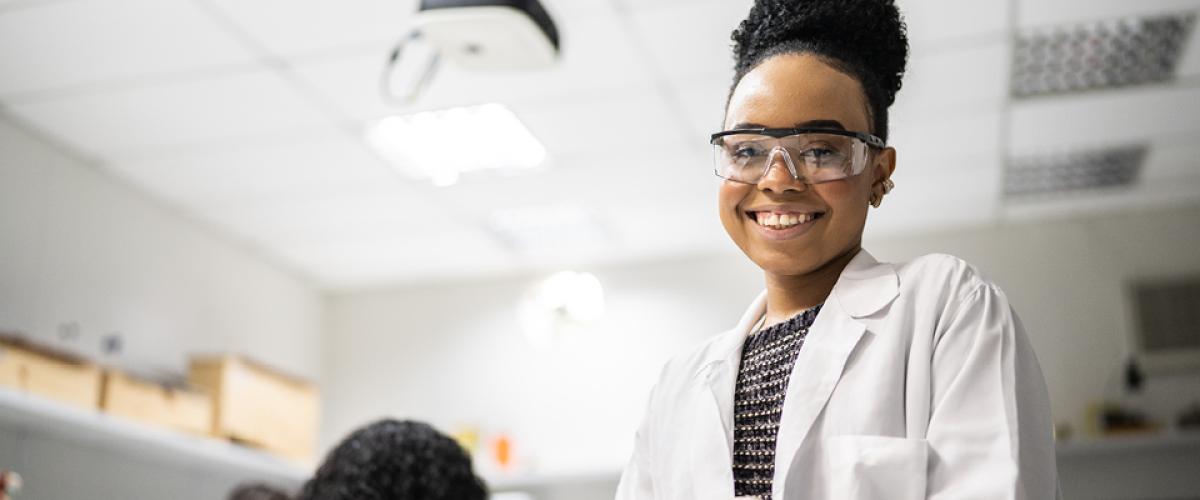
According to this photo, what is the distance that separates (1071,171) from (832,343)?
3.76 metres

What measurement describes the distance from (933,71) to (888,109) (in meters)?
2.55

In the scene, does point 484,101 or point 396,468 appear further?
point 484,101

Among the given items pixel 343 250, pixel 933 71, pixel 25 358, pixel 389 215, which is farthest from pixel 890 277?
pixel 343 250

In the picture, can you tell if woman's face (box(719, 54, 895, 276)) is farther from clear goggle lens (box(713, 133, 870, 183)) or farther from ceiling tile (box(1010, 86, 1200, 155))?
ceiling tile (box(1010, 86, 1200, 155))

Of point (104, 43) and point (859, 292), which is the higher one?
point (104, 43)

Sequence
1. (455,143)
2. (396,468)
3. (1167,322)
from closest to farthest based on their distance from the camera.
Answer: (396,468)
(455,143)
(1167,322)

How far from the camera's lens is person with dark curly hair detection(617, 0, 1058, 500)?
2.94 ft

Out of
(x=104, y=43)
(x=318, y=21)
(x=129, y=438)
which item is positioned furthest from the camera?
(x=129, y=438)

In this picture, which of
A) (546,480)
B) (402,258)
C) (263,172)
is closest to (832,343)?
(263,172)

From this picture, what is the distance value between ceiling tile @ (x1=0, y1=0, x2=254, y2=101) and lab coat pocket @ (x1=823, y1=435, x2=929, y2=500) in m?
2.68

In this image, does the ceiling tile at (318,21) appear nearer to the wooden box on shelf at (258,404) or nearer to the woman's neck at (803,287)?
the wooden box on shelf at (258,404)

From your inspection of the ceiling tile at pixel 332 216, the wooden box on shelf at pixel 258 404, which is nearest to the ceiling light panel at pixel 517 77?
the ceiling tile at pixel 332 216

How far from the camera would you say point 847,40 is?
1.07 m

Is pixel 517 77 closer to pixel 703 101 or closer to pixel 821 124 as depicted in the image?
pixel 703 101
